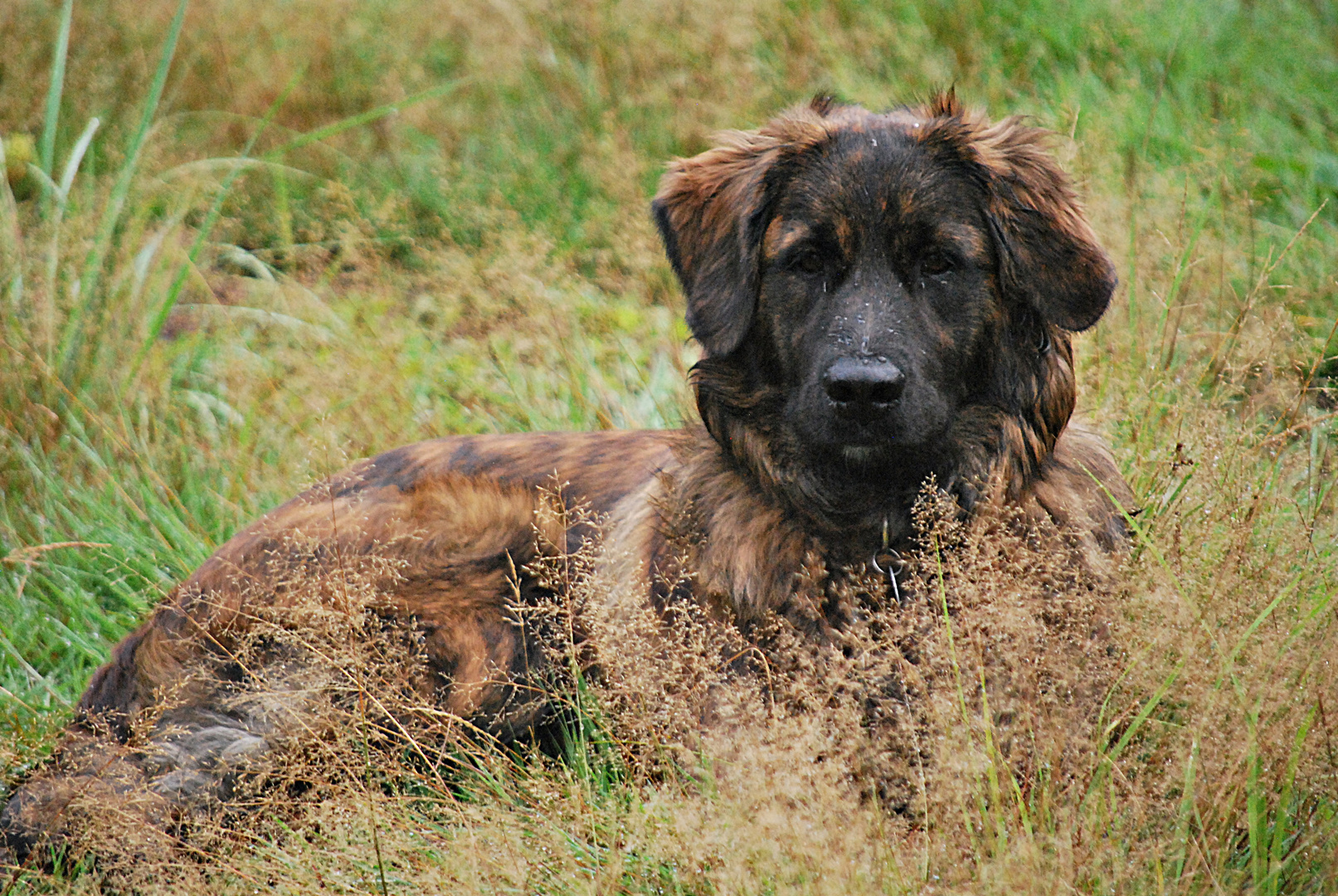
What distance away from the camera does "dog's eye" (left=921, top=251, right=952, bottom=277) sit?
2980 millimetres

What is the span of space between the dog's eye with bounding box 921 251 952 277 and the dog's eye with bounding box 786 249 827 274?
24 centimetres

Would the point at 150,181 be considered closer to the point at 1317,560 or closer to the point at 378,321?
the point at 378,321

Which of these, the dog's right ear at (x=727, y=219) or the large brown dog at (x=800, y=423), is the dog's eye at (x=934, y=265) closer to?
the large brown dog at (x=800, y=423)

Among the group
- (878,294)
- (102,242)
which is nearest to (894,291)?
(878,294)

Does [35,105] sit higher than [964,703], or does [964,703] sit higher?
[35,105]

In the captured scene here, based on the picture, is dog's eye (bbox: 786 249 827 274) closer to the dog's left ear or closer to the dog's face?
the dog's face

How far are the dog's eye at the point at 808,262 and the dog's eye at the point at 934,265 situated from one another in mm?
239

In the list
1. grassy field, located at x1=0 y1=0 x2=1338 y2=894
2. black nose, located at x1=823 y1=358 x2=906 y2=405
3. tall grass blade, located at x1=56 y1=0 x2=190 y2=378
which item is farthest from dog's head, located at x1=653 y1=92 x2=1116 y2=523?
tall grass blade, located at x1=56 y1=0 x2=190 y2=378

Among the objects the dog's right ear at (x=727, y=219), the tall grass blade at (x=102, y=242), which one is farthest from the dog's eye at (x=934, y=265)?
the tall grass blade at (x=102, y=242)

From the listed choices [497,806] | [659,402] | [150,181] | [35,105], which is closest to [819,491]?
[497,806]

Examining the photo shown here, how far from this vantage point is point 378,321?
5707mm

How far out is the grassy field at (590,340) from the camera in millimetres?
2248

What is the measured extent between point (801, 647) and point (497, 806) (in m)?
0.79

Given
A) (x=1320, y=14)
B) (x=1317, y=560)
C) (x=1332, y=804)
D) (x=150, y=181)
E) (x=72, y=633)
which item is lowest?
(x=72, y=633)
